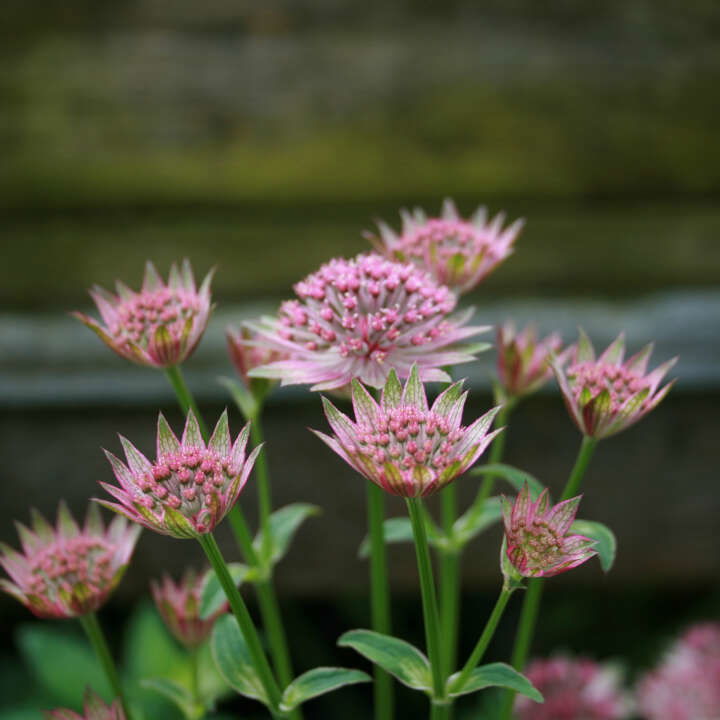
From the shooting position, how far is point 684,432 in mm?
1191

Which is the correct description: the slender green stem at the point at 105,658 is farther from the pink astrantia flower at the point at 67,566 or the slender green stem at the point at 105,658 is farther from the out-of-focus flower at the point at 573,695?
the out-of-focus flower at the point at 573,695

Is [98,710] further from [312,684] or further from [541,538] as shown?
[541,538]

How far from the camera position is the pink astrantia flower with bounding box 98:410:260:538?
40cm

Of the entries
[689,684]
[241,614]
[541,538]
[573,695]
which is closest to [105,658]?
[241,614]

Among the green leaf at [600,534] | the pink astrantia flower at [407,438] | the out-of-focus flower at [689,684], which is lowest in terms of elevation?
the out-of-focus flower at [689,684]

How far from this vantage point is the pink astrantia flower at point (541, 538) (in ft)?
1.37

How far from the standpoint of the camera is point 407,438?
0.42 meters

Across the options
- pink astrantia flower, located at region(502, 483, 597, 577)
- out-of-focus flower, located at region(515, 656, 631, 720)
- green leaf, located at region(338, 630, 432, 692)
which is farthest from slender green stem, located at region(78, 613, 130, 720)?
out-of-focus flower, located at region(515, 656, 631, 720)

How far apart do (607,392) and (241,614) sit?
217mm

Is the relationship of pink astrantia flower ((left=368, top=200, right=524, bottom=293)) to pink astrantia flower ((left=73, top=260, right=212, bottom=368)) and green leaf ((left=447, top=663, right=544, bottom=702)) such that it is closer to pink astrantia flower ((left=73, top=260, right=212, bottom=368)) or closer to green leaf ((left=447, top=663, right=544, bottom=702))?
pink astrantia flower ((left=73, top=260, right=212, bottom=368))

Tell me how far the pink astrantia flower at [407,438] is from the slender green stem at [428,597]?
0.01 m

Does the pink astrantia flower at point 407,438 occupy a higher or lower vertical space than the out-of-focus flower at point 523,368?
higher

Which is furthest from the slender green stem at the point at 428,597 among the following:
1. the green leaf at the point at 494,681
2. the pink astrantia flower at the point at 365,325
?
the pink astrantia flower at the point at 365,325

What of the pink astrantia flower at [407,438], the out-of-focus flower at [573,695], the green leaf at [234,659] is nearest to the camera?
the pink astrantia flower at [407,438]
